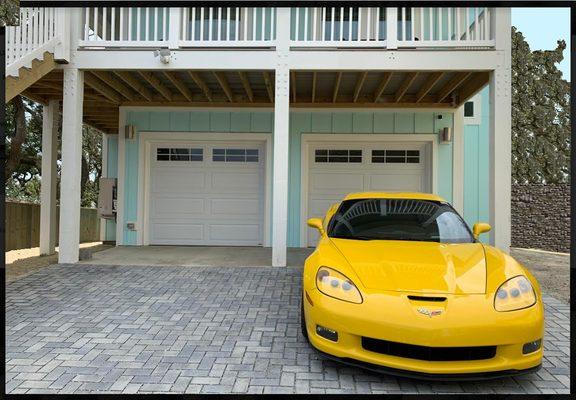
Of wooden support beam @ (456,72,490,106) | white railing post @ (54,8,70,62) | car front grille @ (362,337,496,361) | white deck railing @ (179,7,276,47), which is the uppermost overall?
white deck railing @ (179,7,276,47)

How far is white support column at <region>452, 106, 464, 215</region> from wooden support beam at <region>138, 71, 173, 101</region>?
616 centimetres

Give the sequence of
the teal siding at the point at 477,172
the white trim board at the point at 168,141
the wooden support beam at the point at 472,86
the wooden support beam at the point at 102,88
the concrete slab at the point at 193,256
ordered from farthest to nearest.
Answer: the white trim board at the point at 168,141, the teal siding at the point at 477,172, the wooden support beam at the point at 102,88, the wooden support beam at the point at 472,86, the concrete slab at the point at 193,256

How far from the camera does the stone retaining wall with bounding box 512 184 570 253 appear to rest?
39.5 ft

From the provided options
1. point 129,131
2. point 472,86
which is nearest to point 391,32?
point 472,86

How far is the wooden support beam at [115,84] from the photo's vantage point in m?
7.31

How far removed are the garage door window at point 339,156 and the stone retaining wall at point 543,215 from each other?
5830 mm

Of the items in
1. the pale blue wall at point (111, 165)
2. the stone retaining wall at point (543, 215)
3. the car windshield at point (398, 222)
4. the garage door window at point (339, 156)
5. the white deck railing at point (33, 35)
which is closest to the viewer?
the car windshield at point (398, 222)

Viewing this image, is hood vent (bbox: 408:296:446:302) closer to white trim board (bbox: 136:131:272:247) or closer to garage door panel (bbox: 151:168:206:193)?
white trim board (bbox: 136:131:272:247)

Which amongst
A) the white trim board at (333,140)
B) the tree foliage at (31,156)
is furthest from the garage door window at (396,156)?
the tree foliage at (31,156)

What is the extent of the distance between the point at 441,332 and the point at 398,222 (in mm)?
1700

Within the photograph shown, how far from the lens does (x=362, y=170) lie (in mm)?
9164

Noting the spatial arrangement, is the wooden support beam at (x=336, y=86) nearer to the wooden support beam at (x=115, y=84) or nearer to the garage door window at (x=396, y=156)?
the garage door window at (x=396, y=156)

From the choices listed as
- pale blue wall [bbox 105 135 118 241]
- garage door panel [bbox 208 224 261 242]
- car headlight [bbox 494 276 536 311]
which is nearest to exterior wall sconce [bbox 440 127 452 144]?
garage door panel [bbox 208 224 261 242]
